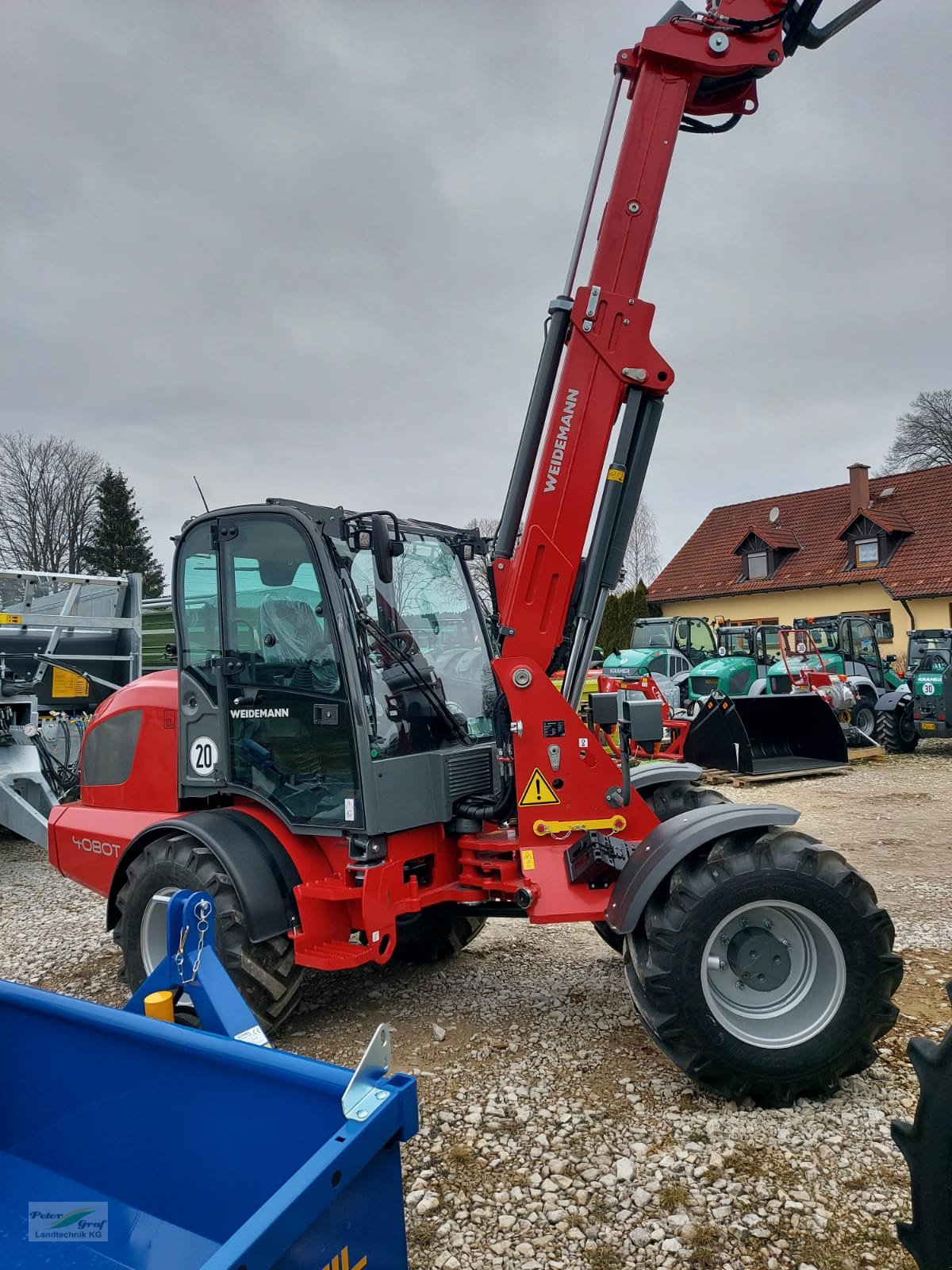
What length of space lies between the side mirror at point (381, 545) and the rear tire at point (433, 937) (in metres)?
2.05

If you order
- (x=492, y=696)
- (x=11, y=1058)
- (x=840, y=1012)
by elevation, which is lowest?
(x=11, y=1058)

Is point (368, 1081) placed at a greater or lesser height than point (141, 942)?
greater

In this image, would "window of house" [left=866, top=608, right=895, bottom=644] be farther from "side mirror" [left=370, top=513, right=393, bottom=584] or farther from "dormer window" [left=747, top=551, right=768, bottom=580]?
"side mirror" [left=370, top=513, right=393, bottom=584]

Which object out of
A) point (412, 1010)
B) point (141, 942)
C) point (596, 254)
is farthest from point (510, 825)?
point (596, 254)

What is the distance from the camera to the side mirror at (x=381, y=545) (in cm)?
356

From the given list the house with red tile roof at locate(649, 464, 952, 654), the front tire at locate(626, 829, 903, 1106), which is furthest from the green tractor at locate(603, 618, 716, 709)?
the front tire at locate(626, 829, 903, 1106)

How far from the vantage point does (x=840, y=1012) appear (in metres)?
3.30

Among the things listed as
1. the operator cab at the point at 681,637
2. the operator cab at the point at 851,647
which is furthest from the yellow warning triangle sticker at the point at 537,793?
the operator cab at the point at 681,637

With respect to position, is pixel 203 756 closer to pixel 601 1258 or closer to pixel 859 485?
pixel 601 1258

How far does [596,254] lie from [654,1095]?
11.7ft

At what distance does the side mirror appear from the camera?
356 centimetres

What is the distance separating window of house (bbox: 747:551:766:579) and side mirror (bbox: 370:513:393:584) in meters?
29.0

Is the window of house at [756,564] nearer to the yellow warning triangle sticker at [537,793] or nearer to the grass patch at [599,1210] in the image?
the yellow warning triangle sticker at [537,793]

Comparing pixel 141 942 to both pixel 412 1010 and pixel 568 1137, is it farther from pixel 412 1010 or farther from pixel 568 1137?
pixel 568 1137
